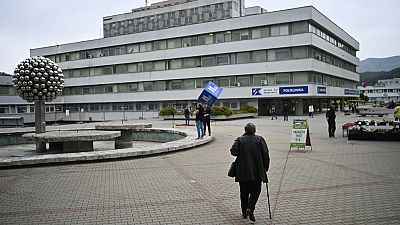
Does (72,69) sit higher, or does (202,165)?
(72,69)

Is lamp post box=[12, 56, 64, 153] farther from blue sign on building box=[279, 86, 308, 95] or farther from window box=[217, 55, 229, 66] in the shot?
window box=[217, 55, 229, 66]

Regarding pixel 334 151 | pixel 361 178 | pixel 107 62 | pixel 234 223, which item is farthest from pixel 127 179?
pixel 107 62

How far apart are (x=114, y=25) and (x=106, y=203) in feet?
254

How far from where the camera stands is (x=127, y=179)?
9.70 metres

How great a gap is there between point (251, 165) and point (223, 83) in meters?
47.7

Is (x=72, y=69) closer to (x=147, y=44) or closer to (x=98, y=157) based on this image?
(x=147, y=44)

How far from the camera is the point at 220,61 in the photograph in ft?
177

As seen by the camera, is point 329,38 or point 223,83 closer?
point 223,83

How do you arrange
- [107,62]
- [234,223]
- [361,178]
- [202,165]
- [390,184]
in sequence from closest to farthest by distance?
1. [234,223]
2. [390,184]
3. [361,178]
4. [202,165]
5. [107,62]

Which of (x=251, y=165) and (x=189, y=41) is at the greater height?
(x=189, y=41)

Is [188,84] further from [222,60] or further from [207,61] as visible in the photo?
[222,60]

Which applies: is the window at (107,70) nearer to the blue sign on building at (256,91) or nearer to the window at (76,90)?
the window at (76,90)

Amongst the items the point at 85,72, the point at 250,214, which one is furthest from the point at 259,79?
the point at 250,214

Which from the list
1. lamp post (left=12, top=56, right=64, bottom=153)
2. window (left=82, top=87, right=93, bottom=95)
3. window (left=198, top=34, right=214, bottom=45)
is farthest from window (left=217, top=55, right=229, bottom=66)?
lamp post (left=12, top=56, right=64, bottom=153)
